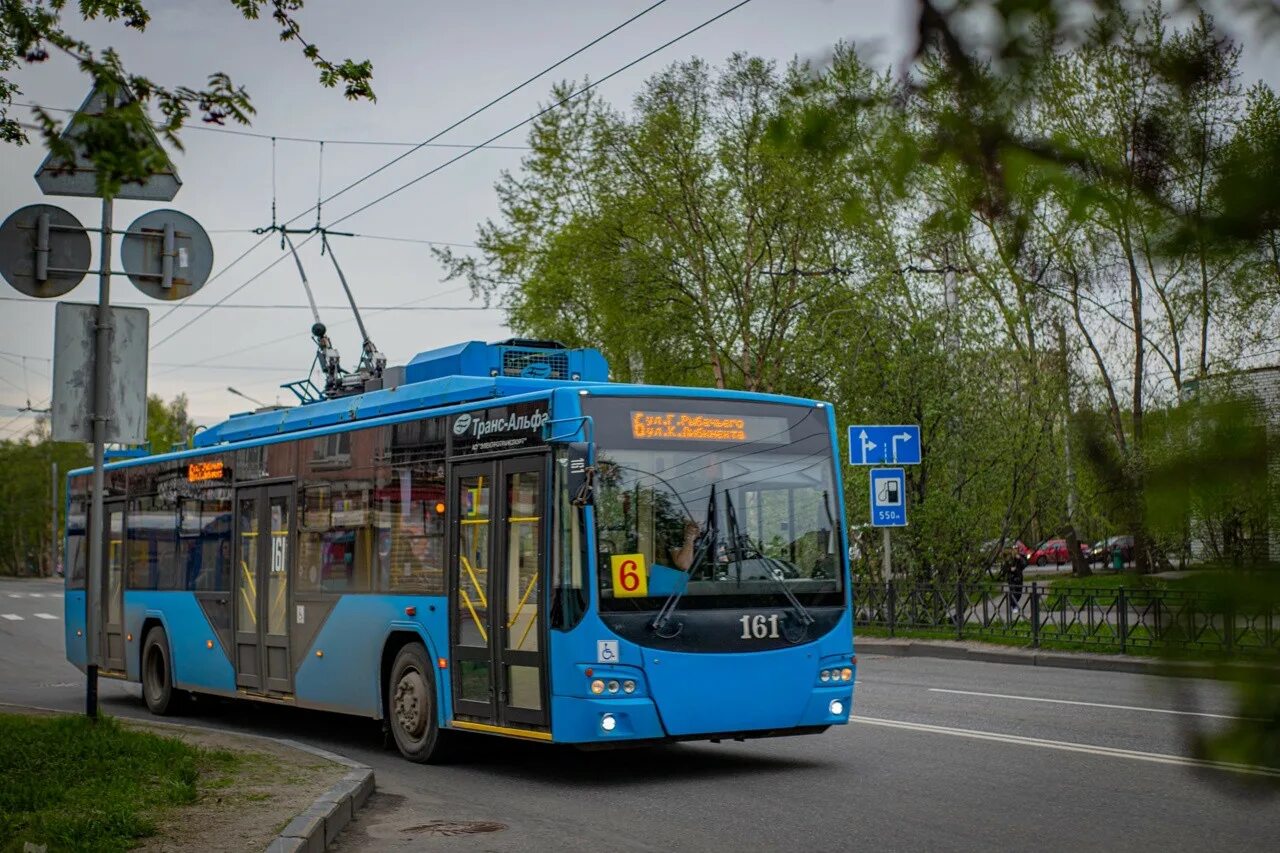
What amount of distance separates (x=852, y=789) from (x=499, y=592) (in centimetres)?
291

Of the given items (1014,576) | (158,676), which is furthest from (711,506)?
(1014,576)

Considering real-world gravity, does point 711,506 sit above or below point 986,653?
above

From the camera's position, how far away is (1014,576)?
30.4m

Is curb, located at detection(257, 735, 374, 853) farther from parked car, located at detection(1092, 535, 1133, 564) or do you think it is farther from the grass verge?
parked car, located at detection(1092, 535, 1133, 564)

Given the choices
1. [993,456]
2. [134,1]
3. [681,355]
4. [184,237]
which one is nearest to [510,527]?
[184,237]

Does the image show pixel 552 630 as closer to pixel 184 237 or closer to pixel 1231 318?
pixel 184 237

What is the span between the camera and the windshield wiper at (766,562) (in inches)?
432

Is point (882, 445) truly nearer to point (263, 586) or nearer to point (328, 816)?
point (263, 586)

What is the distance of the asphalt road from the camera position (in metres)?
8.36

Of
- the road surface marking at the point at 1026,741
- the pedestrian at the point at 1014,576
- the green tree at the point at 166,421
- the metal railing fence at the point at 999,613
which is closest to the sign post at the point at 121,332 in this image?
Result: the road surface marking at the point at 1026,741

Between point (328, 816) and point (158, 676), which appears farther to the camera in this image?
point (158, 676)

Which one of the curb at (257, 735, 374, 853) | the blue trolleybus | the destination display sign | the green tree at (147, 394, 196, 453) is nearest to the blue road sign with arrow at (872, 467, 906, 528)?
the blue trolleybus

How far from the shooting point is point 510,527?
11.3m

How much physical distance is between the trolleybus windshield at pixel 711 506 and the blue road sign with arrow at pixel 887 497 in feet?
43.7
